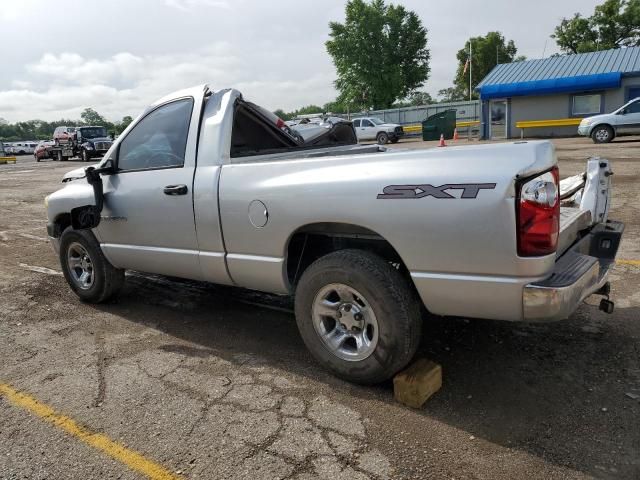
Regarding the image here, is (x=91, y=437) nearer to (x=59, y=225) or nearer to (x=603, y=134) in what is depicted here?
(x=59, y=225)

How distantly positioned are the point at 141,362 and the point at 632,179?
10432mm

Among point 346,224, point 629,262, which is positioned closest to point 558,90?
point 629,262

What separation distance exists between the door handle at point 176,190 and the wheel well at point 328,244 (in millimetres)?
916

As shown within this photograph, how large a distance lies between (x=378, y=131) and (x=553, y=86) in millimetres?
9906

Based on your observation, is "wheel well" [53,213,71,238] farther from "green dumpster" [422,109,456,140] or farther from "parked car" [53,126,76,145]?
"parked car" [53,126,76,145]

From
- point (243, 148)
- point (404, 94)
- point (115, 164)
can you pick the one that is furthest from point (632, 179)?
point (404, 94)

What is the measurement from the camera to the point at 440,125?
3181cm

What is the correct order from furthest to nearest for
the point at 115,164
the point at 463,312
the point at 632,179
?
the point at 632,179 < the point at 115,164 < the point at 463,312

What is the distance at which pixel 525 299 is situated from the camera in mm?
2645

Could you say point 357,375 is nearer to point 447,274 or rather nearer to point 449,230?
point 447,274

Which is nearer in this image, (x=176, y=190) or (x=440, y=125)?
(x=176, y=190)

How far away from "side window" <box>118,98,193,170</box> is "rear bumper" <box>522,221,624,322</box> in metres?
2.68

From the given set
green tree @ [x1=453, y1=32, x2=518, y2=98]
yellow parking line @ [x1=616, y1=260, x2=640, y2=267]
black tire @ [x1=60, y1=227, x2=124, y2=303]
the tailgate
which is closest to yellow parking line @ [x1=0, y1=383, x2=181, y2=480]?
black tire @ [x1=60, y1=227, x2=124, y2=303]

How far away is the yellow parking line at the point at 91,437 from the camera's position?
2.62 metres
